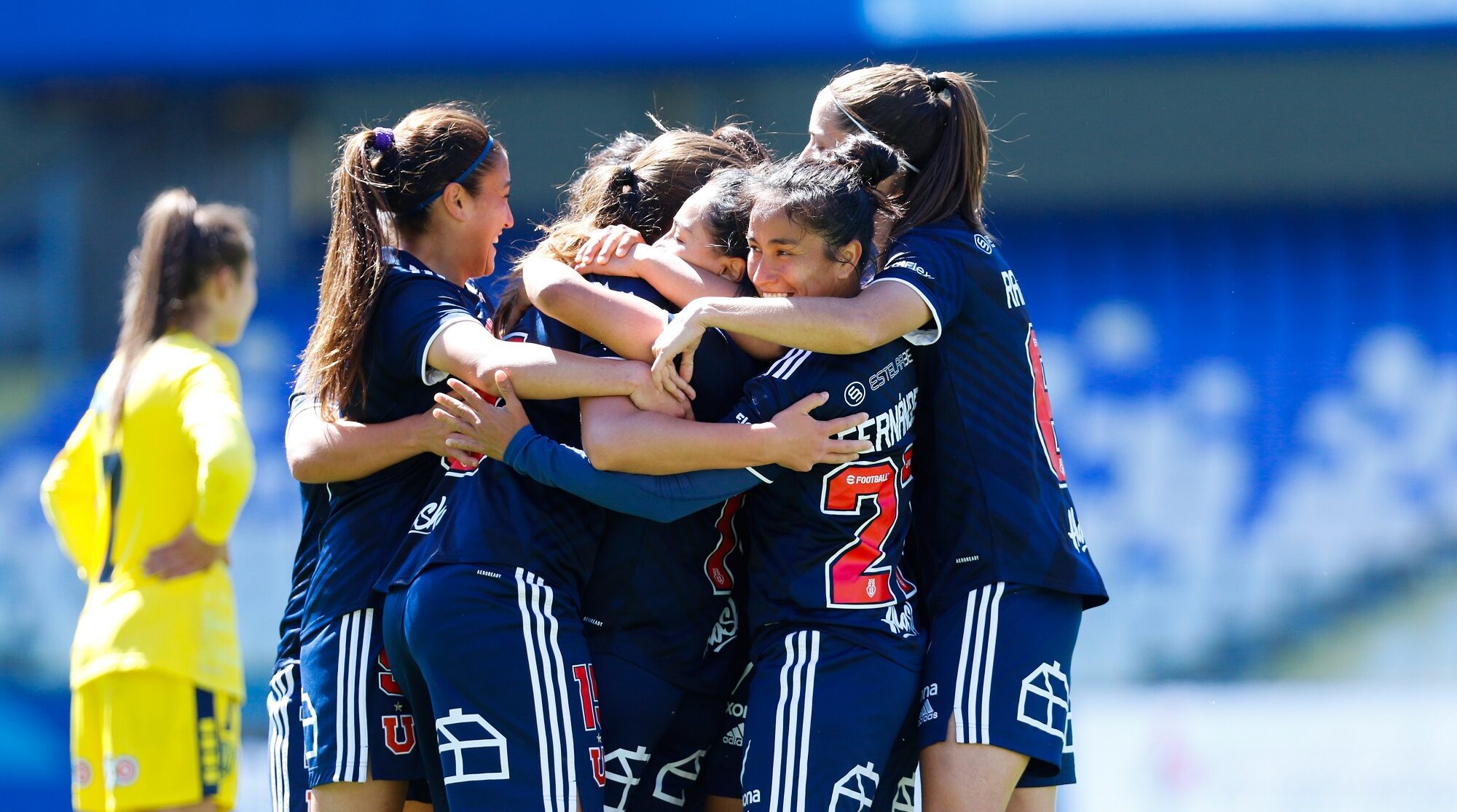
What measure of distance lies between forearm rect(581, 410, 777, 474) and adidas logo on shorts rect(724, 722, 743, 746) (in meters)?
0.52

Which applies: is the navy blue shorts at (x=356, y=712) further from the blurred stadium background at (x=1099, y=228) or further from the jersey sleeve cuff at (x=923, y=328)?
the blurred stadium background at (x=1099, y=228)

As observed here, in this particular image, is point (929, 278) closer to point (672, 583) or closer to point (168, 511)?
point (672, 583)

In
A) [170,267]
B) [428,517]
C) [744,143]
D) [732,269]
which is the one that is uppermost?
[170,267]

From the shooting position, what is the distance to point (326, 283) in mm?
2820

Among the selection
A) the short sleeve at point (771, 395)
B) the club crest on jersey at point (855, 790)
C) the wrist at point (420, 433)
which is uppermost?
the wrist at point (420, 433)

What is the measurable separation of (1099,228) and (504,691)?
7.38m

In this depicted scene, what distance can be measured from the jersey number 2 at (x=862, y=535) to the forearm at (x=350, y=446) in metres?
0.78

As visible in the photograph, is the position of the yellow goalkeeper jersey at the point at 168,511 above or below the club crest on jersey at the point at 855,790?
above

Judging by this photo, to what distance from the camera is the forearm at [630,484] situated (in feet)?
7.81

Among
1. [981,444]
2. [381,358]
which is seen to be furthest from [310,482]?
[981,444]

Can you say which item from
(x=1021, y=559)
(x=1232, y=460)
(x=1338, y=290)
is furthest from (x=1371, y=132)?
(x=1021, y=559)

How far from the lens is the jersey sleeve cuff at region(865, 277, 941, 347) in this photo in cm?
241

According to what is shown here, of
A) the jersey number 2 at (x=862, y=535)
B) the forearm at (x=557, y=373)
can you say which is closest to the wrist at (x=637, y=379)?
the forearm at (x=557, y=373)

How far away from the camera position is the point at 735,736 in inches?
102
